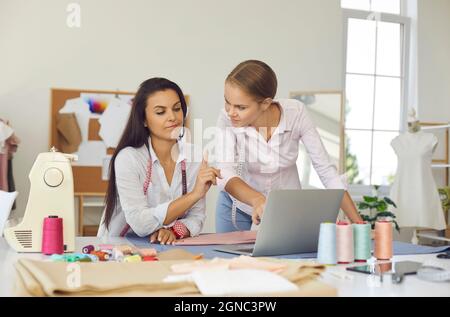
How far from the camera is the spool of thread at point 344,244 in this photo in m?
1.52

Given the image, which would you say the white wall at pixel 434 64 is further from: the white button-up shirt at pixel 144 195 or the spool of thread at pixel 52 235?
the spool of thread at pixel 52 235

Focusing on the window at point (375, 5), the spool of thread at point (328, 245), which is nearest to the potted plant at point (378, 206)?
the window at point (375, 5)

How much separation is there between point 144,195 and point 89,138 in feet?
7.86

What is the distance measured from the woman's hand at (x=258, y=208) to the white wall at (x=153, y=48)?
2661 millimetres

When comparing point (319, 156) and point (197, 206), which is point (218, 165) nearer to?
point (197, 206)

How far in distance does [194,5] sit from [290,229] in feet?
11.0

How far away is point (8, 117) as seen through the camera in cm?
421

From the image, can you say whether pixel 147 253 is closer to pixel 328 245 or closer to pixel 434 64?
pixel 328 245

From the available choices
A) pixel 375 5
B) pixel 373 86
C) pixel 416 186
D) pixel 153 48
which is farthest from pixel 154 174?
pixel 375 5

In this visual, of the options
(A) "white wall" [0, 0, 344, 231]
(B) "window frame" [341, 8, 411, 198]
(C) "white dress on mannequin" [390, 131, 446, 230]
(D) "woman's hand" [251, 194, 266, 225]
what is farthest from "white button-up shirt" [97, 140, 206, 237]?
(B) "window frame" [341, 8, 411, 198]

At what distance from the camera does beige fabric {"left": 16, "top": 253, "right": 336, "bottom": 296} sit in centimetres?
102

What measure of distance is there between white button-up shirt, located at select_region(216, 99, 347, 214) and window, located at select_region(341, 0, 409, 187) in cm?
288

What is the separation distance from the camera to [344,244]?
1.52m

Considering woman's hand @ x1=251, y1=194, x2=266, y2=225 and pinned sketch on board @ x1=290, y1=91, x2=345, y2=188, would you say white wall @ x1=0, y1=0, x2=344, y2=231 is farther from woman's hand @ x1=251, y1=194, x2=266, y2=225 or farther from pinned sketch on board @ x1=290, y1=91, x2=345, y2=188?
woman's hand @ x1=251, y1=194, x2=266, y2=225
